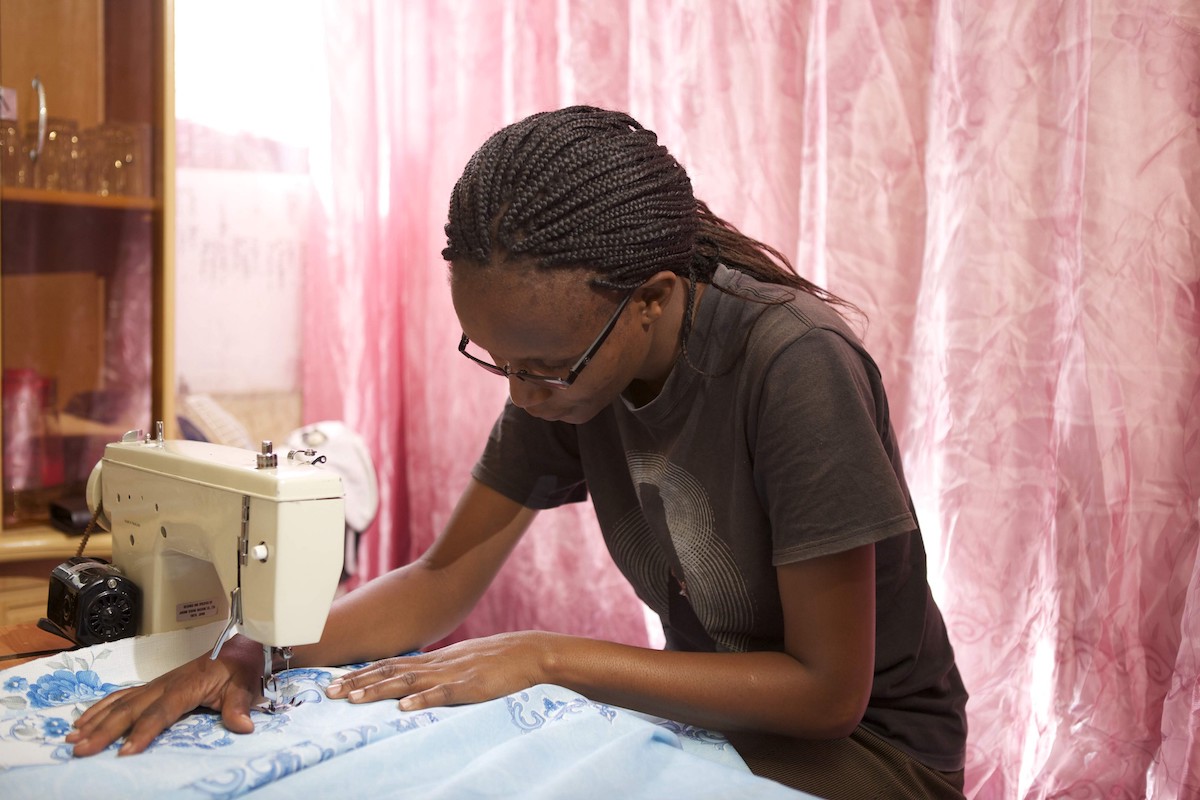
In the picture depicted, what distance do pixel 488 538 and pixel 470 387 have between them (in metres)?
1.06

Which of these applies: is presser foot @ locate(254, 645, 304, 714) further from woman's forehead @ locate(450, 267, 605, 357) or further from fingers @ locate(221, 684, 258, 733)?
woman's forehead @ locate(450, 267, 605, 357)

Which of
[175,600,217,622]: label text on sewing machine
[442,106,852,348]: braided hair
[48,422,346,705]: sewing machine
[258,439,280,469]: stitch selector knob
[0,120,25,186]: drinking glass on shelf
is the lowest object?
[175,600,217,622]: label text on sewing machine

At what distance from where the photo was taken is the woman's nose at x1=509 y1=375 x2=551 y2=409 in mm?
1109

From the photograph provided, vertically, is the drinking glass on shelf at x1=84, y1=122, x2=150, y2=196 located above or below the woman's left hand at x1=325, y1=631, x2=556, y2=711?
above

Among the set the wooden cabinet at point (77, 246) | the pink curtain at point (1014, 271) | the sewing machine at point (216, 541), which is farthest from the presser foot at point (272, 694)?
the wooden cabinet at point (77, 246)

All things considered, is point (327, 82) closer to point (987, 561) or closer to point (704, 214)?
point (704, 214)

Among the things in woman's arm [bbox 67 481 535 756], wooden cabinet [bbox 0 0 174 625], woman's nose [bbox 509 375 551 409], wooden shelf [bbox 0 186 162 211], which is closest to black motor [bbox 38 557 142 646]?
woman's arm [bbox 67 481 535 756]

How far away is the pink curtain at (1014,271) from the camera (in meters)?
1.42

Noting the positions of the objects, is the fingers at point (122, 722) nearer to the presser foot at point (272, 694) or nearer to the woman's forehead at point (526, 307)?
the presser foot at point (272, 694)

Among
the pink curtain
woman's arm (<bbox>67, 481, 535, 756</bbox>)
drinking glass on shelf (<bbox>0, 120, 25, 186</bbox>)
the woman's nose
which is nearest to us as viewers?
woman's arm (<bbox>67, 481, 535, 756</bbox>)

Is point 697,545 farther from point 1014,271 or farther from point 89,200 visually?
point 89,200

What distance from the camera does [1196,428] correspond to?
1.41 m

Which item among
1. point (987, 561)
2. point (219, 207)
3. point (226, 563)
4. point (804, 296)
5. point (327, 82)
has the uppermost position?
point (327, 82)

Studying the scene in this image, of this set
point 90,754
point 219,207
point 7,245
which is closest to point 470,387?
point 219,207
